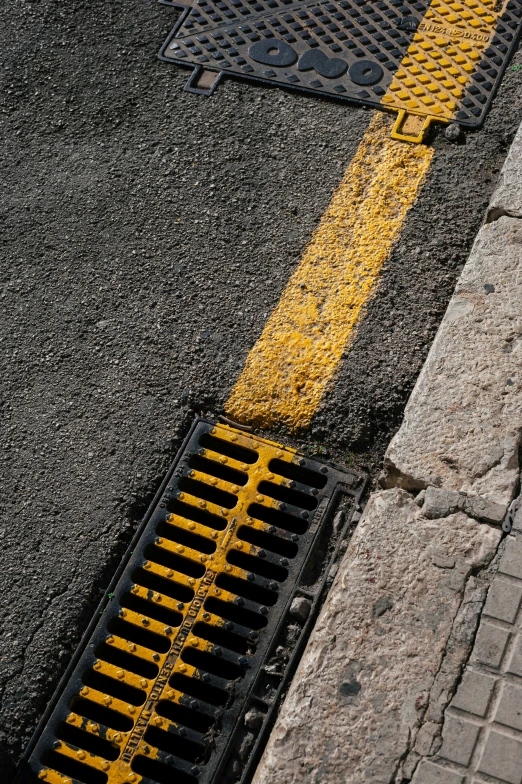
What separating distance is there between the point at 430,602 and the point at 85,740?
38.2 inches

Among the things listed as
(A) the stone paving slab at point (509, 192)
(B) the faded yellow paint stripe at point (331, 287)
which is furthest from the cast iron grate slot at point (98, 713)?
(A) the stone paving slab at point (509, 192)

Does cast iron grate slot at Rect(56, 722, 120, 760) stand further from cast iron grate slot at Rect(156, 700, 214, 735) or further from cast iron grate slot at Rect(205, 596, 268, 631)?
cast iron grate slot at Rect(205, 596, 268, 631)

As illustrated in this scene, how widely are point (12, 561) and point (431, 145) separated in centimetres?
208

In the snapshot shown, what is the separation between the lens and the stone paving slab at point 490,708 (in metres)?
1.80

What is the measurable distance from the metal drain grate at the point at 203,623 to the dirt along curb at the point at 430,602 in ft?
0.42

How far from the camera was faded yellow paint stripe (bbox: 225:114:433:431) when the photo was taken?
8.24 ft

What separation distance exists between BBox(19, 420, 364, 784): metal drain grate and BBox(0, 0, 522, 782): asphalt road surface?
0.24 ft

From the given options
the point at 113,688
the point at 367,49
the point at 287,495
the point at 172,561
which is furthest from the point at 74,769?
the point at 367,49

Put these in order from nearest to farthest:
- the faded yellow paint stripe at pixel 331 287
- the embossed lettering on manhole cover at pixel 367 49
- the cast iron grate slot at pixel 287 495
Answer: the cast iron grate slot at pixel 287 495 < the faded yellow paint stripe at pixel 331 287 < the embossed lettering on manhole cover at pixel 367 49

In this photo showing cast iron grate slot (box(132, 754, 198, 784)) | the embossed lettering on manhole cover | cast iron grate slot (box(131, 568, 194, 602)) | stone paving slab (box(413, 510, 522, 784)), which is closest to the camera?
stone paving slab (box(413, 510, 522, 784))

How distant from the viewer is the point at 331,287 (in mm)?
2719

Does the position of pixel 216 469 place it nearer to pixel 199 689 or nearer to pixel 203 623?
pixel 203 623

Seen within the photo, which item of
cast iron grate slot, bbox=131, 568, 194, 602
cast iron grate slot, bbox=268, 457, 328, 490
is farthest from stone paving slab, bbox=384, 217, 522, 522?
cast iron grate slot, bbox=131, 568, 194, 602

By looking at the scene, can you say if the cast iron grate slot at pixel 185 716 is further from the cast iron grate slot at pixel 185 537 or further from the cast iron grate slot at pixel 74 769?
the cast iron grate slot at pixel 185 537
